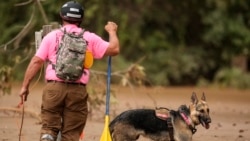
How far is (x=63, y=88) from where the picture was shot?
8.70 meters

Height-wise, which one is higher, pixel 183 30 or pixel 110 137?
pixel 110 137

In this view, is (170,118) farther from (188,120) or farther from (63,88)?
(63,88)

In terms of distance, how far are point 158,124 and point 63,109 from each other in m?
2.21

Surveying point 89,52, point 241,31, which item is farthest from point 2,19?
point 241,31

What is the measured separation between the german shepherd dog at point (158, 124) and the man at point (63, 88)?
1830 mm

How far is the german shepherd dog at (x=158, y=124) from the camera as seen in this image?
10617mm

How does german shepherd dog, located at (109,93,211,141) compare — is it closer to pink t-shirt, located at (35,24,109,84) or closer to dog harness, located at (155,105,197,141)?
dog harness, located at (155,105,197,141)

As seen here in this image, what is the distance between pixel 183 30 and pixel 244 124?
1826 centimetres

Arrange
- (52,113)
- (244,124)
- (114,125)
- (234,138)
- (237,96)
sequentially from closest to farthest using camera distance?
(52,113), (114,125), (234,138), (244,124), (237,96)

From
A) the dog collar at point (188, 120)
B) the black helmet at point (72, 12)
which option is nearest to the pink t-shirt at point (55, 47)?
the black helmet at point (72, 12)

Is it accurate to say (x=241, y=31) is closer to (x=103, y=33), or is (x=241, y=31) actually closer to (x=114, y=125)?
(x=103, y=33)

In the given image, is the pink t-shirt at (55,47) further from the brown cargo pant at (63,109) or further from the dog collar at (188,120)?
the dog collar at (188,120)

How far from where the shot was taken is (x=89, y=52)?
8820 millimetres

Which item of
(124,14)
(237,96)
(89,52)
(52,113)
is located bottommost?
(237,96)
